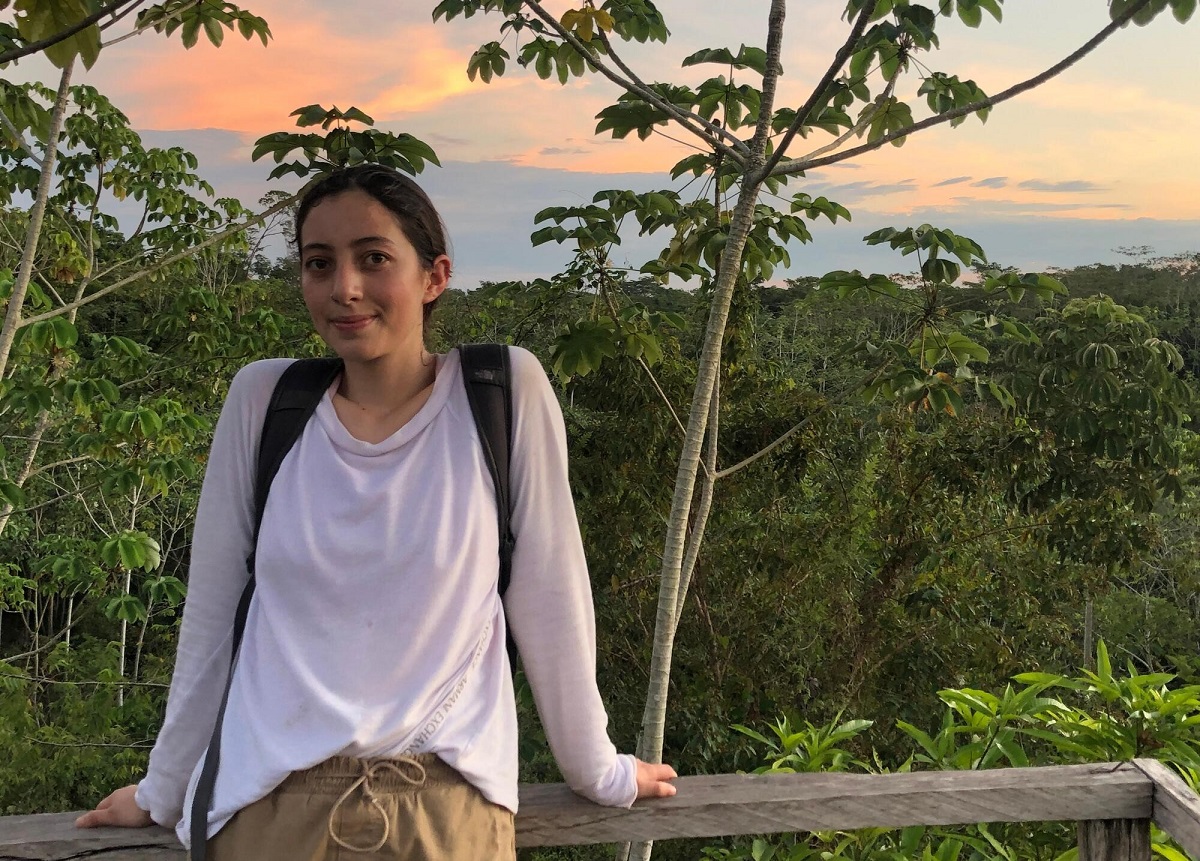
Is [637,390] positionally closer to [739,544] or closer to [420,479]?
[739,544]

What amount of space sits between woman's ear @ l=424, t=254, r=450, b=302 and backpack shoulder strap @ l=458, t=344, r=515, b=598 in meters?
0.09

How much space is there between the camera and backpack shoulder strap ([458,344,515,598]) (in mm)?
857

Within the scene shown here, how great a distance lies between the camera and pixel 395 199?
0.89m

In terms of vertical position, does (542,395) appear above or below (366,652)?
above

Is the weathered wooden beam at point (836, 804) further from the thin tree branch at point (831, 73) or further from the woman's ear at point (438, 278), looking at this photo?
the thin tree branch at point (831, 73)

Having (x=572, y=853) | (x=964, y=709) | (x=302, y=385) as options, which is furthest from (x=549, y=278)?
(x=572, y=853)

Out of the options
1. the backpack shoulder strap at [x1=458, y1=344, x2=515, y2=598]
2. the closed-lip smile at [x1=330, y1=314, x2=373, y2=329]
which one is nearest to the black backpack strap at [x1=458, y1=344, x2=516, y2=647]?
the backpack shoulder strap at [x1=458, y1=344, x2=515, y2=598]

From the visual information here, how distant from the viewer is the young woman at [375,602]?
31.1 inches

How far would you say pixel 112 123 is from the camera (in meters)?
3.88

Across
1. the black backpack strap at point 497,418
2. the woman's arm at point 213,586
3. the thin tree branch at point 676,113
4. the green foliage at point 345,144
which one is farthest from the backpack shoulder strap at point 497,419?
the thin tree branch at point 676,113

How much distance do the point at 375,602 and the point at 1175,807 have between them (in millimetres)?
925

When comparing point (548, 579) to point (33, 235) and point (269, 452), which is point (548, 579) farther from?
point (33, 235)

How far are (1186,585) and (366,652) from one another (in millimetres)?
8623

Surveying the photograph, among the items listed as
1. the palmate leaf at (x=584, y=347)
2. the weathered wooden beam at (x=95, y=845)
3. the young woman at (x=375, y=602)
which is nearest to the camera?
the young woman at (x=375, y=602)
